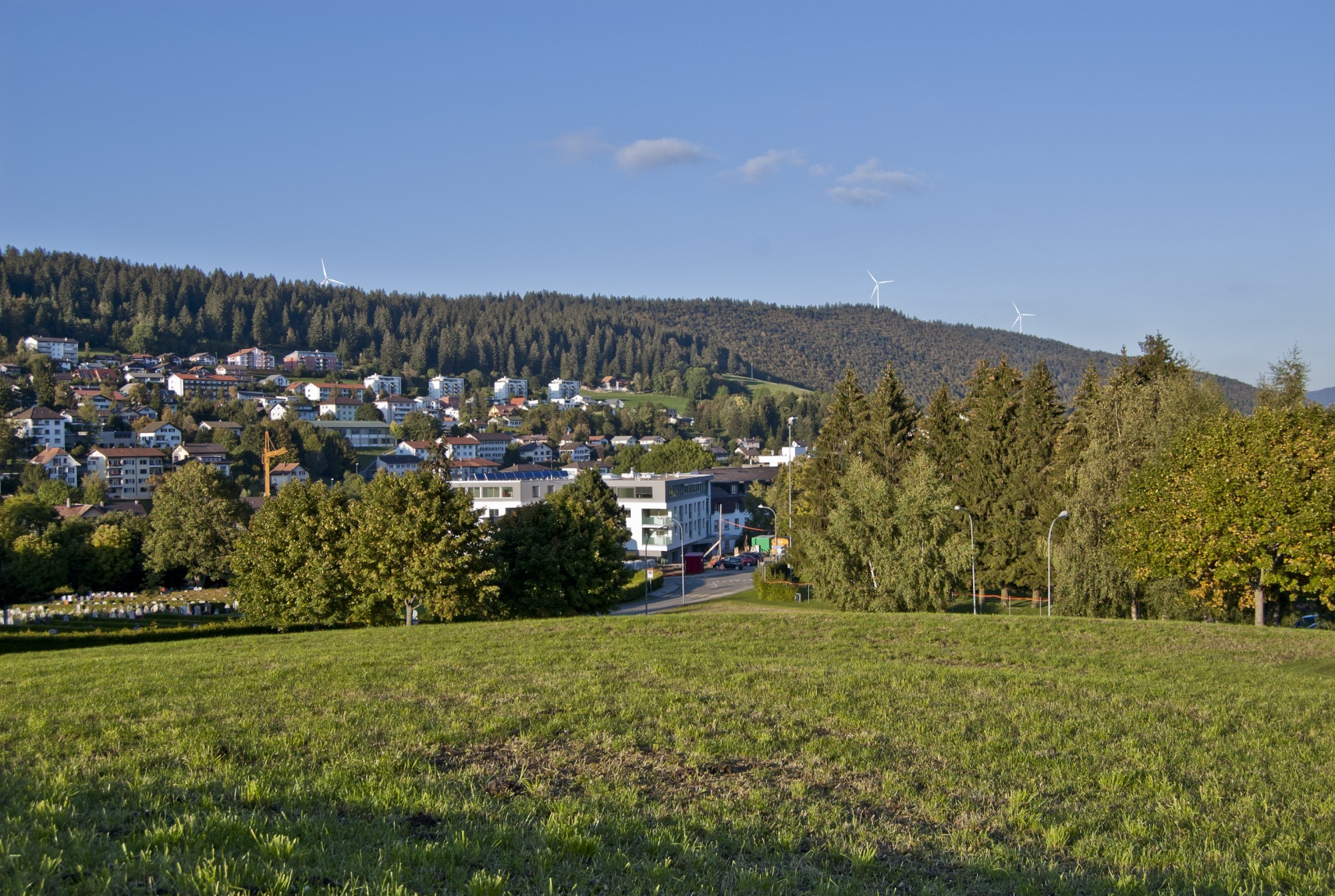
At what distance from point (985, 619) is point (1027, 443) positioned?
80.7 ft

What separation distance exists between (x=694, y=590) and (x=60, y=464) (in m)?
128

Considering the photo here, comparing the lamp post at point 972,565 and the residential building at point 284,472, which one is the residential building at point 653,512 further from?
the residential building at point 284,472

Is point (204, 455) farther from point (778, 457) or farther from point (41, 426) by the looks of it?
point (778, 457)

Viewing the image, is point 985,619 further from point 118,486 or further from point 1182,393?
point 118,486

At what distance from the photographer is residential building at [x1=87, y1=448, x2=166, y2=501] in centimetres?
14825

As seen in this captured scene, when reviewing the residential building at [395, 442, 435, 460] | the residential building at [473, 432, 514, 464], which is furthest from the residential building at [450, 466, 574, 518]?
the residential building at [473, 432, 514, 464]

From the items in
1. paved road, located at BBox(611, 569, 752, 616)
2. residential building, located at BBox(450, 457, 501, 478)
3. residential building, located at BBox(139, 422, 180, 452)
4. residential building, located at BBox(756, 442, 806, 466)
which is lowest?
paved road, located at BBox(611, 569, 752, 616)

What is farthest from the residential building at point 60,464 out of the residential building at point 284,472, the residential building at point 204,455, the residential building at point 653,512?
the residential building at point 653,512

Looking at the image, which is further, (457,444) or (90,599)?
(457,444)

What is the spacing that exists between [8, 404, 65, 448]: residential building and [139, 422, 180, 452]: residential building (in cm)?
1254

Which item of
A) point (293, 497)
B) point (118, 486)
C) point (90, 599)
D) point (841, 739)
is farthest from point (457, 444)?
point (841, 739)

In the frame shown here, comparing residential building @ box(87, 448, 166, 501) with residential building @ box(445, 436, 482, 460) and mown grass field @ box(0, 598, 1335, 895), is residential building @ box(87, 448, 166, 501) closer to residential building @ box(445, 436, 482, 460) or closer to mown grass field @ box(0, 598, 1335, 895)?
residential building @ box(445, 436, 482, 460)

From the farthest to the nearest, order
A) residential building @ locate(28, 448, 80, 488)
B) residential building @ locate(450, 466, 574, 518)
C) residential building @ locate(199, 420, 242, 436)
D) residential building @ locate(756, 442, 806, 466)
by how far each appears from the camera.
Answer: residential building @ locate(199, 420, 242, 436), residential building @ locate(756, 442, 806, 466), residential building @ locate(28, 448, 80, 488), residential building @ locate(450, 466, 574, 518)

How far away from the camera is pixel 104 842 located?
5820 millimetres
